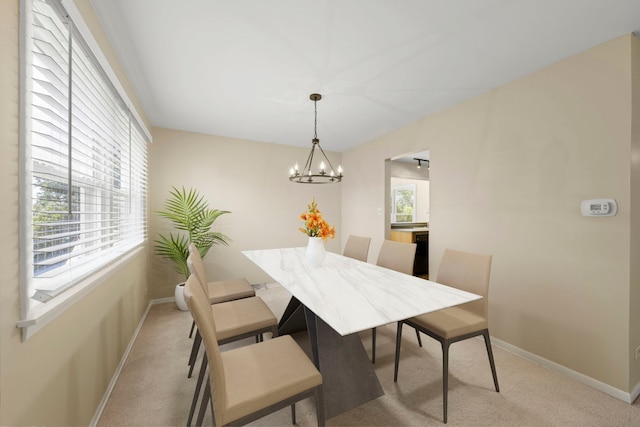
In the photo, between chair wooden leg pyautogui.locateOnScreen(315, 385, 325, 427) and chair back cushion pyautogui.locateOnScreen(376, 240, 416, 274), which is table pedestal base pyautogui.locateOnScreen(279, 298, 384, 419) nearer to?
chair wooden leg pyautogui.locateOnScreen(315, 385, 325, 427)

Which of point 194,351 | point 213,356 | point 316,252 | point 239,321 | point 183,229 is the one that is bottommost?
point 194,351

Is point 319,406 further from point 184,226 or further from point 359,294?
point 184,226

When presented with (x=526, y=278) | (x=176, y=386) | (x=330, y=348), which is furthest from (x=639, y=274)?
(x=176, y=386)

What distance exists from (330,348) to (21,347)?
1.33 meters

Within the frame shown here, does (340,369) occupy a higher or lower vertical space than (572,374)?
higher

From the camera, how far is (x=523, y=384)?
5.97ft

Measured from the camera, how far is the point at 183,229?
339cm

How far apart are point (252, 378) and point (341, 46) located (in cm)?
210

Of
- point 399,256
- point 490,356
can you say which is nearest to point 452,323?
point 490,356

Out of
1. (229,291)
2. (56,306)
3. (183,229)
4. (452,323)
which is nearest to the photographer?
(56,306)

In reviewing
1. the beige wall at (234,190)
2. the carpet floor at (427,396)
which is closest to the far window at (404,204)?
the beige wall at (234,190)

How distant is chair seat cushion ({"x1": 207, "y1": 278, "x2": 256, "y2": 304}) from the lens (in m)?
2.21

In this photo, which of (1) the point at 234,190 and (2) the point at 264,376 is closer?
(2) the point at 264,376

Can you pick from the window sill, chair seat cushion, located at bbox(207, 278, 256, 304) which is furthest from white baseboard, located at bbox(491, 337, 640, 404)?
the window sill
